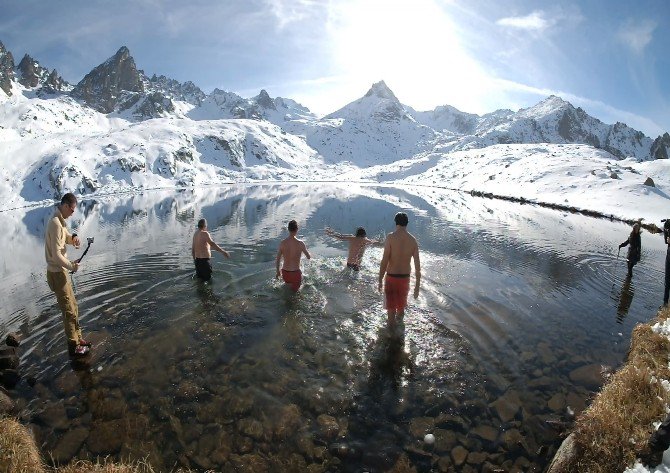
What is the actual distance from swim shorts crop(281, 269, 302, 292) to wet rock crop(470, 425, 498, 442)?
29.4ft

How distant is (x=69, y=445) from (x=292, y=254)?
355 inches

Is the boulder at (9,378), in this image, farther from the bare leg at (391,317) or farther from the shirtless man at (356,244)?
the shirtless man at (356,244)

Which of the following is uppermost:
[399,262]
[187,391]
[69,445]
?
[399,262]

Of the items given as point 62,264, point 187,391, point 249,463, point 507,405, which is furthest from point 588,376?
point 62,264

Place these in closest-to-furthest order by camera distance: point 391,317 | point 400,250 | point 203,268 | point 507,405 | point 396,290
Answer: point 507,405
point 400,250
point 396,290
point 391,317
point 203,268

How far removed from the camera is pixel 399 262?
1109cm

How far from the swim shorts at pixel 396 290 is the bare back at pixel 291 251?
4.30m

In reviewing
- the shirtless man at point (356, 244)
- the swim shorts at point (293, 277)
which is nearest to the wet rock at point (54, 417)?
the swim shorts at point (293, 277)

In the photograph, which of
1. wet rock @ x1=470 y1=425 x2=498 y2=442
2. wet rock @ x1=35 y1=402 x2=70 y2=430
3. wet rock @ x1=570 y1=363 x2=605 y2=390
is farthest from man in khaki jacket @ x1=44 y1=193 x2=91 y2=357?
wet rock @ x1=570 y1=363 x2=605 y2=390

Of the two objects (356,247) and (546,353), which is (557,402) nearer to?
(546,353)

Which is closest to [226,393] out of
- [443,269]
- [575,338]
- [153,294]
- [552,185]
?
[153,294]

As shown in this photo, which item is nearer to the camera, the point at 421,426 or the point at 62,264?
the point at 421,426

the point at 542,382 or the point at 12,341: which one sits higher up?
the point at 12,341

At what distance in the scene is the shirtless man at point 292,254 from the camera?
14445 mm
